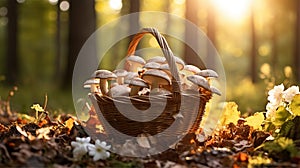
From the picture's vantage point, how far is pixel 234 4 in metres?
28.0

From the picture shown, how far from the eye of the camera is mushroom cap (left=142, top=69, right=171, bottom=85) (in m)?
3.07

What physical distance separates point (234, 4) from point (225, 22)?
600 centimetres

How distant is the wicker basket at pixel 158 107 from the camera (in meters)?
3.06

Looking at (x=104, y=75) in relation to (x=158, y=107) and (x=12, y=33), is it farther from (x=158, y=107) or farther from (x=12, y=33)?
(x=12, y=33)

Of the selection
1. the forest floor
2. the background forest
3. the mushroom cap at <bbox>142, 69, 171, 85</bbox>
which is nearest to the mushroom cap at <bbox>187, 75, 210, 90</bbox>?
the mushroom cap at <bbox>142, 69, 171, 85</bbox>

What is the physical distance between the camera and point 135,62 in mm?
3457

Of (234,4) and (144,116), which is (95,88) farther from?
(234,4)

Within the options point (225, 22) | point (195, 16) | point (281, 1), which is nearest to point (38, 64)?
point (225, 22)

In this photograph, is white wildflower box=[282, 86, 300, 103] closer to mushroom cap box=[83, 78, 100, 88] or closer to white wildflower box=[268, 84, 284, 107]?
white wildflower box=[268, 84, 284, 107]

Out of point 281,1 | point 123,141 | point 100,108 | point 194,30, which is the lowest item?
point 123,141

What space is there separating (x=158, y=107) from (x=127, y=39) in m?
17.7

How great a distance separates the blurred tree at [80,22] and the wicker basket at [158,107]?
8.22 m

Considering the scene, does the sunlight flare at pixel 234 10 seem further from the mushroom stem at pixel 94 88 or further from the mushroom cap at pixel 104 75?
the mushroom cap at pixel 104 75

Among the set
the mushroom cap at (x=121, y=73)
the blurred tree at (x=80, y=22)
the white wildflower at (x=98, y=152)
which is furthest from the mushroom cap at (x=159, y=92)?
the blurred tree at (x=80, y=22)
